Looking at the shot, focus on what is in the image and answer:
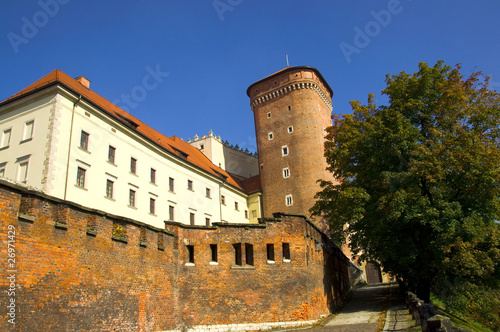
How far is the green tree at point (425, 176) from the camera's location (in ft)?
58.9

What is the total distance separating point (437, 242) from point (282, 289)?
23.2 ft

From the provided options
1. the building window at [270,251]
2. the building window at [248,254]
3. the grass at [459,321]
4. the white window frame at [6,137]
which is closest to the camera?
the grass at [459,321]

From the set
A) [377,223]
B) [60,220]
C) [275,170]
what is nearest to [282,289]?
[377,223]

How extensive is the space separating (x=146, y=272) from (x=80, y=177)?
41.8ft

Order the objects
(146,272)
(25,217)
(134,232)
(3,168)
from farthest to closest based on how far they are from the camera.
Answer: (3,168)
(146,272)
(134,232)
(25,217)

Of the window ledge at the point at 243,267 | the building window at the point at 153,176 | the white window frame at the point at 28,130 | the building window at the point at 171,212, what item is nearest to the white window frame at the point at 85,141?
the white window frame at the point at 28,130

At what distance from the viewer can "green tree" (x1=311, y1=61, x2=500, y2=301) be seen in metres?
18.0

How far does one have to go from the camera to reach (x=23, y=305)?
32.5 feet

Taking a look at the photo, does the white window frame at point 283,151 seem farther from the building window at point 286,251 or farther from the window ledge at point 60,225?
the window ledge at point 60,225

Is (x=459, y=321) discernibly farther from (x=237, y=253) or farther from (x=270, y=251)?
(x=237, y=253)

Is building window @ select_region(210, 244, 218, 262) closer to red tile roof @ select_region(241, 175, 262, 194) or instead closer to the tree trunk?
the tree trunk

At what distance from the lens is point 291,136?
153 feet

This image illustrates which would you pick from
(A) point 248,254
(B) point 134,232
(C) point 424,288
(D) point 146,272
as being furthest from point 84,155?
→ (C) point 424,288

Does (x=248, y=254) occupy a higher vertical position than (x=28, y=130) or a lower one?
lower
